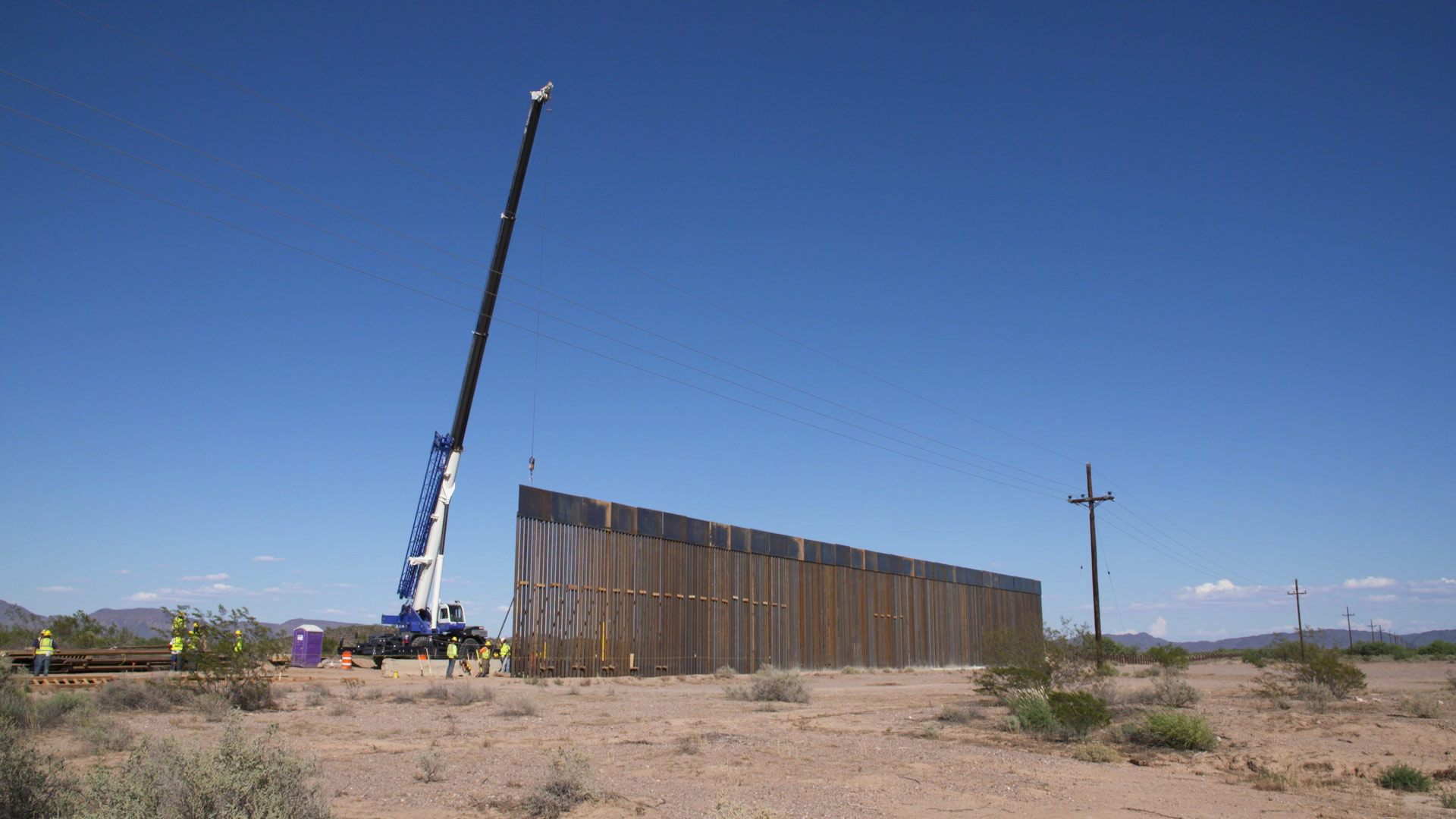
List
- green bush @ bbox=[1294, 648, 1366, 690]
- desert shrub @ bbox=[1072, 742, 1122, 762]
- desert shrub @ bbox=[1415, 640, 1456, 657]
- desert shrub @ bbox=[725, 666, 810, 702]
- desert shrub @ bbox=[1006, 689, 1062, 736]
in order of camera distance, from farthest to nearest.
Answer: desert shrub @ bbox=[1415, 640, 1456, 657] < green bush @ bbox=[1294, 648, 1366, 690] < desert shrub @ bbox=[725, 666, 810, 702] < desert shrub @ bbox=[1006, 689, 1062, 736] < desert shrub @ bbox=[1072, 742, 1122, 762]

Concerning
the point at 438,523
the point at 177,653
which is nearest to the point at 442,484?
the point at 438,523

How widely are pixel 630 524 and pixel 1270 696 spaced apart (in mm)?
22617

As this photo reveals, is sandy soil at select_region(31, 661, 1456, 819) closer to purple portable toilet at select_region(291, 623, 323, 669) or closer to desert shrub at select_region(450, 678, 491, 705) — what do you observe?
desert shrub at select_region(450, 678, 491, 705)

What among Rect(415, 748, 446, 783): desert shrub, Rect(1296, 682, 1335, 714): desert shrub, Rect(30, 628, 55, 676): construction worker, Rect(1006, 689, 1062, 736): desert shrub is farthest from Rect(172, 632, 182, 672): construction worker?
Rect(1296, 682, 1335, 714): desert shrub

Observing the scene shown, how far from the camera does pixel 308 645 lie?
1567 inches

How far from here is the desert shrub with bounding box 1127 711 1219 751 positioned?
14617 millimetres

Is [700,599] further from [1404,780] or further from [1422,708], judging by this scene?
[1404,780]

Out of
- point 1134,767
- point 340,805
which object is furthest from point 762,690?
point 340,805

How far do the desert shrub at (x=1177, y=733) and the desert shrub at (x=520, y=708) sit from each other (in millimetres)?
11636

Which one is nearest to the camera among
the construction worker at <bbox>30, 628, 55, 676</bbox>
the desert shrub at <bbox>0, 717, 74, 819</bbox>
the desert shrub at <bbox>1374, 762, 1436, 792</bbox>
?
the desert shrub at <bbox>0, 717, 74, 819</bbox>

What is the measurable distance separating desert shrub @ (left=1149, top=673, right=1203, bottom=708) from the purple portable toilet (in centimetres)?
3283

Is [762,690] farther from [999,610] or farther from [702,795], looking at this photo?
[999,610]

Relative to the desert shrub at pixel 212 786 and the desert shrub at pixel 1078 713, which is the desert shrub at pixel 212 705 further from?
the desert shrub at pixel 1078 713

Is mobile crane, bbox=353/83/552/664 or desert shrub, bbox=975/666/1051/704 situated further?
mobile crane, bbox=353/83/552/664
